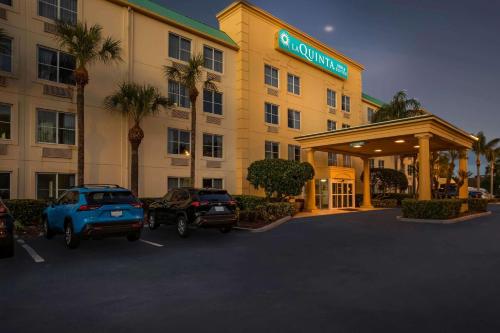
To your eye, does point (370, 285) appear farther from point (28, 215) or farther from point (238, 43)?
point (238, 43)

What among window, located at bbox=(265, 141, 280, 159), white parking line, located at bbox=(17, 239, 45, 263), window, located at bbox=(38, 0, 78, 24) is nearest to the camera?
white parking line, located at bbox=(17, 239, 45, 263)

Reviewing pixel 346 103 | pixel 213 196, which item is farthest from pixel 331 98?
pixel 213 196

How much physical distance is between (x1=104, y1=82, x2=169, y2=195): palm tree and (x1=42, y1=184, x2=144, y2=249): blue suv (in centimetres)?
701

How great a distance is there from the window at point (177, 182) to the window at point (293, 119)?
1096 cm

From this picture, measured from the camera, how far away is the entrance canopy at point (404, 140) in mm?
18438

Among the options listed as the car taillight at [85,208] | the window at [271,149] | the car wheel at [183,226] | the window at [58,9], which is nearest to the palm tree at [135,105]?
the window at [58,9]

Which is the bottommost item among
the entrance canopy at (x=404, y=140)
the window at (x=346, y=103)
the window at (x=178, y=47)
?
the entrance canopy at (x=404, y=140)

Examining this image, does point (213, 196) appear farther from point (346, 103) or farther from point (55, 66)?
point (346, 103)

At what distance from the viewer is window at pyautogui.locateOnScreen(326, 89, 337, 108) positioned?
32.0 m

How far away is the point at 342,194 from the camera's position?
1176 inches

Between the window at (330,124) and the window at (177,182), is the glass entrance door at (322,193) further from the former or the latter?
the window at (177,182)

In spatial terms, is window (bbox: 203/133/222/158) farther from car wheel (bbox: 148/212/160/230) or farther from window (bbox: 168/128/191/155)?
car wheel (bbox: 148/212/160/230)

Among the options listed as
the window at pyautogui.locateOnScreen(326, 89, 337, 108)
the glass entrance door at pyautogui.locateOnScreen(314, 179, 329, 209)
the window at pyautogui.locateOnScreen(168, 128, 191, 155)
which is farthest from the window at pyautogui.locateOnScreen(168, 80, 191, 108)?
the window at pyautogui.locateOnScreen(326, 89, 337, 108)

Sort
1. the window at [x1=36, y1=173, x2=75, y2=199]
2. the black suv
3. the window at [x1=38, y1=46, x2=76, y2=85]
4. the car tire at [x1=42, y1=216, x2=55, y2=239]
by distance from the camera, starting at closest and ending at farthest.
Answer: the car tire at [x1=42, y1=216, x2=55, y2=239] < the black suv < the window at [x1=36, y1=173, x2=75, y2=199] < the window at [x1=38, y1=46, x2=76, y2=85]
